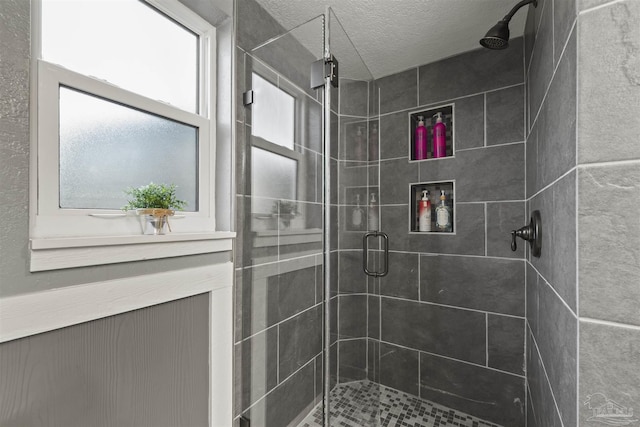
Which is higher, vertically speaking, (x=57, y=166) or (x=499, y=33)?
(x=499, y=33)

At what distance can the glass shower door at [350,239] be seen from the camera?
3.76 ft

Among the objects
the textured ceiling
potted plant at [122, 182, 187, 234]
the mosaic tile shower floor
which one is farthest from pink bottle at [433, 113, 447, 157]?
potted plant at [122, 182, 187, 234]

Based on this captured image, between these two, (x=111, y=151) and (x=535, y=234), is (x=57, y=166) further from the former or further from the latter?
(x=535, y=234)

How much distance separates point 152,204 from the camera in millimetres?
1018

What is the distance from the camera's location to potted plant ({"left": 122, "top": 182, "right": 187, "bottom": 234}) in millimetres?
1003

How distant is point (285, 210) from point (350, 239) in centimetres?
29

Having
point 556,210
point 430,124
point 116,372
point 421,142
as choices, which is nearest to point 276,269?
point 116,372

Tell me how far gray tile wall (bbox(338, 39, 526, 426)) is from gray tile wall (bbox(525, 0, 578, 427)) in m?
0.44

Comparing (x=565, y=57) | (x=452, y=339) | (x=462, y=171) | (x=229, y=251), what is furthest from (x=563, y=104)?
(x=452, y=339)

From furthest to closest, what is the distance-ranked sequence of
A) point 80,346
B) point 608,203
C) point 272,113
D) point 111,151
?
point 272,113 < point 111,151 < point 80,346 < point 608,203

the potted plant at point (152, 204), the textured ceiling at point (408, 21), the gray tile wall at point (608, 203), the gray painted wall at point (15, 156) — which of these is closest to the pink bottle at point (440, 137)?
the textured ceiling at point (408, 21)

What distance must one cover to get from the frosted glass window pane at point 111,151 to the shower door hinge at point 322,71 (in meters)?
0.57

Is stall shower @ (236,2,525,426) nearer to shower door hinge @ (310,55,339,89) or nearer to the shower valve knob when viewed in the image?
shower door hinge @ (310,55,339,89)

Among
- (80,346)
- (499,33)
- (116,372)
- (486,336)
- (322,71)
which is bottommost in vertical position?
(486,336)
